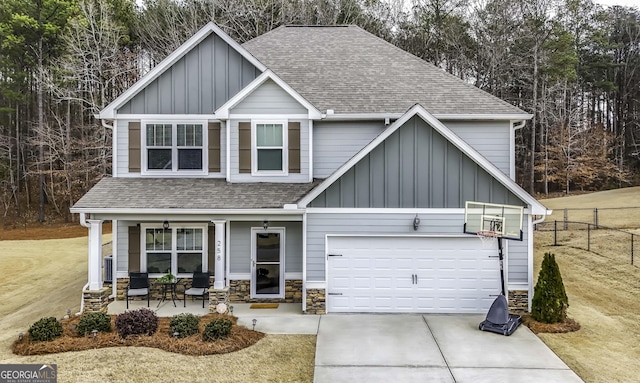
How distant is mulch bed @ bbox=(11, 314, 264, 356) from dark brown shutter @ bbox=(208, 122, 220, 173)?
5015 millimetres

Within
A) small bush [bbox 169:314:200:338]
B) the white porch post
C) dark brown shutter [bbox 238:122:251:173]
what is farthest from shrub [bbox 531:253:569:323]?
the white porch post

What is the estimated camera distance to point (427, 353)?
8.07m

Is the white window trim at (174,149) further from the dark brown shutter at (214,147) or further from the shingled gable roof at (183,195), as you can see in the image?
the shingled gable roof at (183,195)

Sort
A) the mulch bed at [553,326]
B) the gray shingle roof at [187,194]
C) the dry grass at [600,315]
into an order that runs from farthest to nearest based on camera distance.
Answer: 1. the gray shingle roof at [187,194]
2. the mulch bed at [553,326]
3. the dry grass at [600,315]

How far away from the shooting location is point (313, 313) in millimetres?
10609

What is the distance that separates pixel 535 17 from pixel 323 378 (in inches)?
1136

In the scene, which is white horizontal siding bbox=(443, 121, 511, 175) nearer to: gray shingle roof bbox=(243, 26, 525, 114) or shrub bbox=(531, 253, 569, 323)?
gray shingle roof bbox=(243, 26, 525, 114)

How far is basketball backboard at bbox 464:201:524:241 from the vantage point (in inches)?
383

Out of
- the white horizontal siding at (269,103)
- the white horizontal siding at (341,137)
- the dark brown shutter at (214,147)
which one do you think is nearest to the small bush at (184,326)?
the dark brown shutter at (214,147)

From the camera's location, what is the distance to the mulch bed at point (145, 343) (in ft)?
26.0

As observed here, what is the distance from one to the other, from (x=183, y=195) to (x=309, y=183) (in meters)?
3.37

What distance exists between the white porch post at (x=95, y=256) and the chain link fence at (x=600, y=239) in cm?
1565

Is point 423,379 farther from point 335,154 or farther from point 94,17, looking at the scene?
point 94,17

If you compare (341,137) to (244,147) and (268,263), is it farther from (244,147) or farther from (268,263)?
(268,263)
